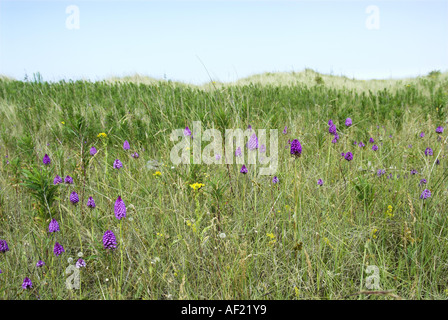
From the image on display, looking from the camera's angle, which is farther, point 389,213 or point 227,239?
point 389,213

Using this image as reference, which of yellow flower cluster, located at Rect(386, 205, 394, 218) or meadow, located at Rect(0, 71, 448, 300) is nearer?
meadow, located at Rect(0, 71, 448, 300)

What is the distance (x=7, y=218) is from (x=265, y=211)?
2144 mm

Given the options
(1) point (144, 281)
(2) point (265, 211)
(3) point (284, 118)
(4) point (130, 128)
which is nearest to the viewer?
(1) point (144, 281)

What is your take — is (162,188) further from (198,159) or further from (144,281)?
(144,281)

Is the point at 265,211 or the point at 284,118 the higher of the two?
the point at 284,118

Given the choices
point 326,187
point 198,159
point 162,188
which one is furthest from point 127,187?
point 326,187

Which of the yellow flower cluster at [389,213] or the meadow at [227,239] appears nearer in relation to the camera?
the meadow at [227,239]

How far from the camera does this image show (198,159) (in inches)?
107
